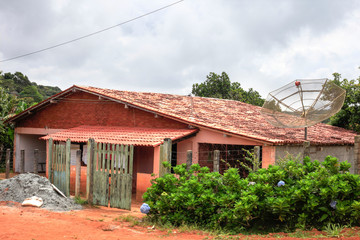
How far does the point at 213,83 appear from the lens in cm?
4319

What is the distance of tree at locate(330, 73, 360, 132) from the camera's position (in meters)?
22.2

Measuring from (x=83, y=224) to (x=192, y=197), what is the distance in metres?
2.62

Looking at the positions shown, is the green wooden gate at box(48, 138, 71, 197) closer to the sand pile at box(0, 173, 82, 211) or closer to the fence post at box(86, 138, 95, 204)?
the sand pile at box(0, 173, 82, 211)

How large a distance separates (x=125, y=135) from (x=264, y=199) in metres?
7.61

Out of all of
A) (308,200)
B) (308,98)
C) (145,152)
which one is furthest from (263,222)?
(145,152)

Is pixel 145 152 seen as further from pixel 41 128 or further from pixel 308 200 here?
pixel 308 200

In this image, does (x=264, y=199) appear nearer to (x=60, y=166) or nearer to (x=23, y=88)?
(x=60, y=166)

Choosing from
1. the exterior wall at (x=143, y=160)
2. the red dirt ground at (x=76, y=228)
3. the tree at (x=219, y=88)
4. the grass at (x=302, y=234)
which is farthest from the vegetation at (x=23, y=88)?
the grass at (x=302, y=234)

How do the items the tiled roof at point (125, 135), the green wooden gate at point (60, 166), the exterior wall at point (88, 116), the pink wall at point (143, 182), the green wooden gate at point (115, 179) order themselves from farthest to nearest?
the exterior wall at point (88, 116), the tiled roof at point (125, 135), the pink wall at point (143, 182), the green wooden gate at point (60, 166), the green wooden gate at point (115, 179)

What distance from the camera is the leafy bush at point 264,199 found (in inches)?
273

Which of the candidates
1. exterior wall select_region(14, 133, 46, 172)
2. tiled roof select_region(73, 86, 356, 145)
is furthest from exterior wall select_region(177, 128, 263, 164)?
exterior wall select_region(14, 133, 46, 172)

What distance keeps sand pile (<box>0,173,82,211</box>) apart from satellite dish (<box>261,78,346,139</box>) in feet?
23.9

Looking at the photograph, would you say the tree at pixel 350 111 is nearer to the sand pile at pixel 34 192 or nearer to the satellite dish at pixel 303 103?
the satellite dish at pixel 303 103

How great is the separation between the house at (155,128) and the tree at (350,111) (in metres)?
5.82
